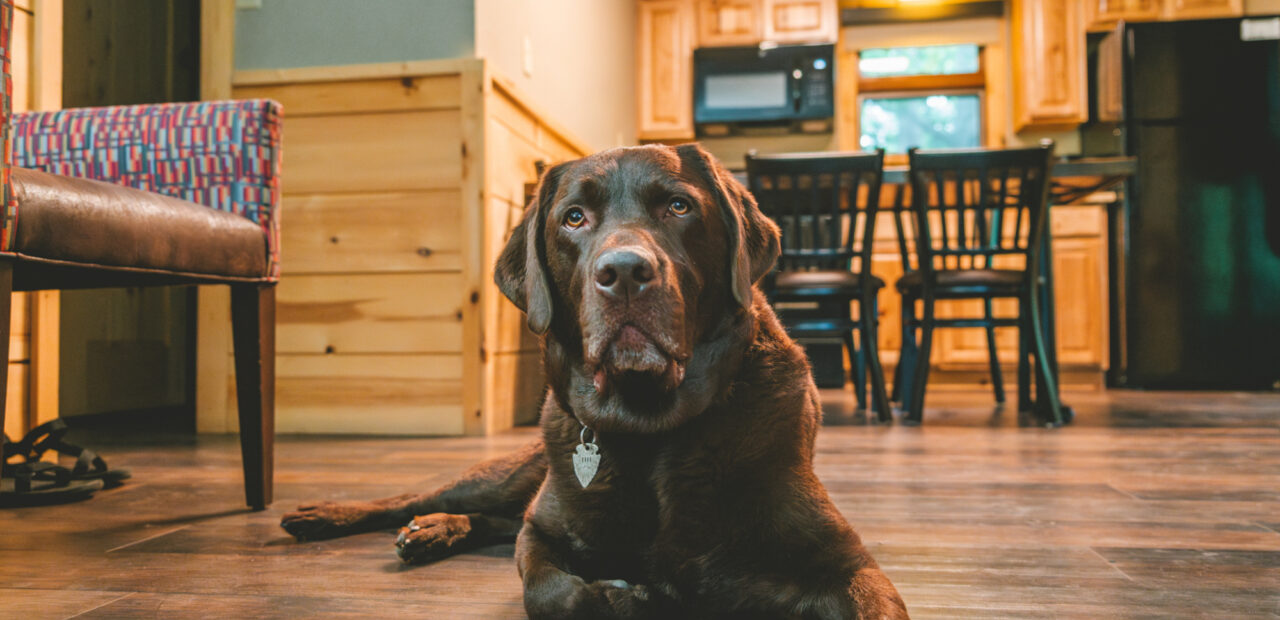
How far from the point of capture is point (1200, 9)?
549cm

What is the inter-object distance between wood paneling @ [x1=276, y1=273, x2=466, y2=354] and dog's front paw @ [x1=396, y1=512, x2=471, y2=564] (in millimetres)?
1658

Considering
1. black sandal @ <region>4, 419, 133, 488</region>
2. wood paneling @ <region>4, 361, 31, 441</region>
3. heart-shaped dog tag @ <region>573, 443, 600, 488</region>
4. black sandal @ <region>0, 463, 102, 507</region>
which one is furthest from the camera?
wood paneling @ <region>4, 361, 31, 441</region>

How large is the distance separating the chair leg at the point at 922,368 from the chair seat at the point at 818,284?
10.9 inches

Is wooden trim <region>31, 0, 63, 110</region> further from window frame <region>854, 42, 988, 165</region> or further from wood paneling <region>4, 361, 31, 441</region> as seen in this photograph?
window frame <region>854, 42, 988, 165</region>

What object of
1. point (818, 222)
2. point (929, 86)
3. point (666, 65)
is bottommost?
point (818, 222)

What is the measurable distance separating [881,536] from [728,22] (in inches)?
206

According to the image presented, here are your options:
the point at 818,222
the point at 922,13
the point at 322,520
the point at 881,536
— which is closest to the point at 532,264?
the point at 322,520

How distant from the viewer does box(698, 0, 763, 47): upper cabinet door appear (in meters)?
6.00

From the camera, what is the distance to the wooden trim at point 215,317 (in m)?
3.00

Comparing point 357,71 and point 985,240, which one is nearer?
point 357,71

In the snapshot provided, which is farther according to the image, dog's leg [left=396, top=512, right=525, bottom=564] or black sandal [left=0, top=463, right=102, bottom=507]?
black sandal [left=0, top=463, right=102, bottom=507]

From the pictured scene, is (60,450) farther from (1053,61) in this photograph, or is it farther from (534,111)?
(1053,61)

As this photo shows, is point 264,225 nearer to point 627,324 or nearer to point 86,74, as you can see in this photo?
point 627,324

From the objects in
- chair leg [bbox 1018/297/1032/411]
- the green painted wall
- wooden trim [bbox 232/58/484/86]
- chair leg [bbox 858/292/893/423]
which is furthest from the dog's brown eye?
chair leg [bbox 1018/297/1032/411]
